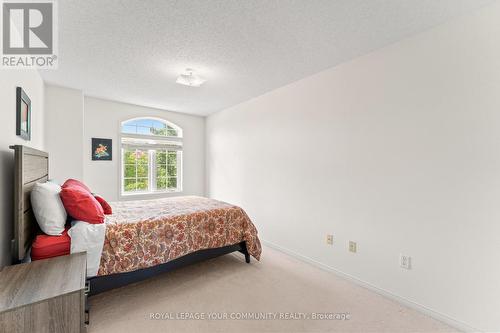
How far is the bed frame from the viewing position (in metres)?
1.50

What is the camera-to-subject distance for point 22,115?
1975 mm

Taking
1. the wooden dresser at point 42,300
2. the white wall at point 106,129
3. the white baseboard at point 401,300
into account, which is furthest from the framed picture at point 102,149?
the white baseboard at point 401,300

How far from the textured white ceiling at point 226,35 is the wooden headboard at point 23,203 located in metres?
1.18

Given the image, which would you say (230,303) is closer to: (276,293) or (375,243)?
(276,293)

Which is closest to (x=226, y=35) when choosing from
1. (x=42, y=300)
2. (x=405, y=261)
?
(x=42, y=300)

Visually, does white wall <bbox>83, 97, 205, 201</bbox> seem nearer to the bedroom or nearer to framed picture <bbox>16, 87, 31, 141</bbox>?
the bedroom

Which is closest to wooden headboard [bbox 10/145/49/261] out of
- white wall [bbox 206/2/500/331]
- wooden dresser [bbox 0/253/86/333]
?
wooden dresser [bbox 0/253/86/333]

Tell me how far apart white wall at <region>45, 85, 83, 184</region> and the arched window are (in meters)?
Answer: 0.79

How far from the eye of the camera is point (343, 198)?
257cm

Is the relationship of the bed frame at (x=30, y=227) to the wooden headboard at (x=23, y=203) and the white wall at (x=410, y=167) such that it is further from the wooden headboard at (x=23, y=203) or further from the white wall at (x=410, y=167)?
the white wall at (x=410, y=167)

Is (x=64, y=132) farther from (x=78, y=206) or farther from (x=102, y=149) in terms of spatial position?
(x=78, y=206)

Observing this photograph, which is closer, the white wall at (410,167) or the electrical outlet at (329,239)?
the white wall at (410,167)

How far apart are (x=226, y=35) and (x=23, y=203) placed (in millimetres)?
2082

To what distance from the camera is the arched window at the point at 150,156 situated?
4.33 metres
